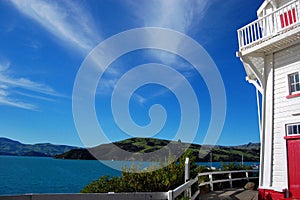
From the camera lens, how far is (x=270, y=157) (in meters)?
8.59

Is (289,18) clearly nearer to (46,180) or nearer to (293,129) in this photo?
(293,129)

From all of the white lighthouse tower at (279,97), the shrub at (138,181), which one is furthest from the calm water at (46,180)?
the white lighthouse tower at (279,97)

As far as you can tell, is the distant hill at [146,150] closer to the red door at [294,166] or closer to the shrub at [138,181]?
the shrub at [138,181]

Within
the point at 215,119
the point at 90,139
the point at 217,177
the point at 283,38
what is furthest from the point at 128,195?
the point at 217,177

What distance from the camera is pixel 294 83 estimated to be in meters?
8.30

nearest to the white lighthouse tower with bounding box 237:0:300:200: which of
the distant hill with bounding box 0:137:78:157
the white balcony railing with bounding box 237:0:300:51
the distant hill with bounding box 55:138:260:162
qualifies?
the white balcony railing with bounding box 237:0:300:51

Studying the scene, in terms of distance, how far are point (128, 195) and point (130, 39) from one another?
28.6 feet

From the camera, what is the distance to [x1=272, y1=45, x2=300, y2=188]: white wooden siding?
816 cm

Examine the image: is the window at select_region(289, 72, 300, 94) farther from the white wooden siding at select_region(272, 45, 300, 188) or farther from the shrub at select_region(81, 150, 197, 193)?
the shrub at select_region(81, 150, 197, 193)

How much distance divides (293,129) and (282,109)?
29.2 inches

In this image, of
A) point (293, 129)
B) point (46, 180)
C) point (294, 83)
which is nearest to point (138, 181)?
point (293, 129)

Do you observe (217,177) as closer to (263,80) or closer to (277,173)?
(277,173)

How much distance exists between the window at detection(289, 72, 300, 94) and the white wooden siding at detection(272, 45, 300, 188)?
114mm

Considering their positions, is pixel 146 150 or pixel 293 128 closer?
pixel 293 128
